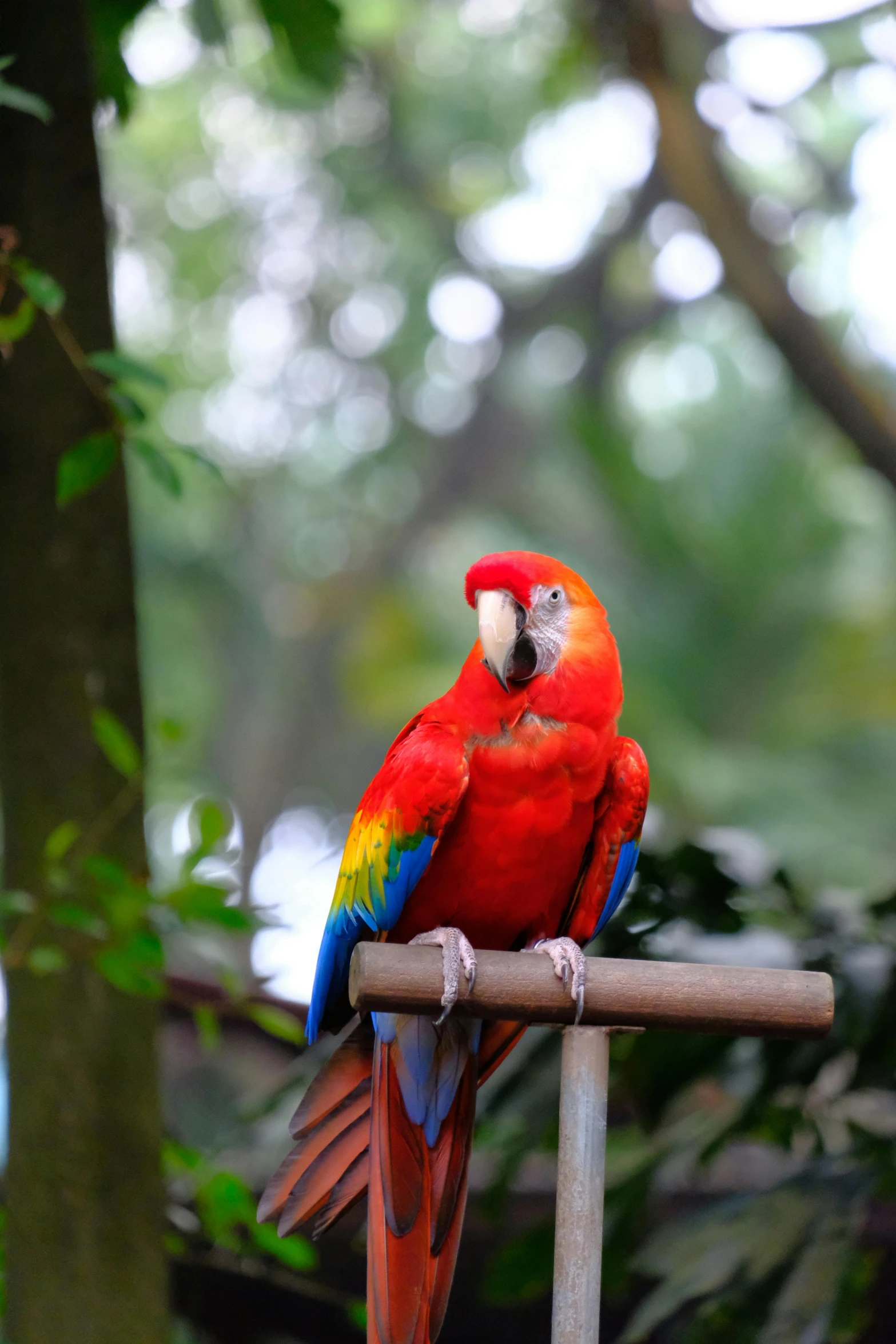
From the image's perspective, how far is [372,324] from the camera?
840 cm

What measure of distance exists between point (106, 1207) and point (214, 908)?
0.40 m

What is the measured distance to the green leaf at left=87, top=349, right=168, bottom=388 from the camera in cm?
110

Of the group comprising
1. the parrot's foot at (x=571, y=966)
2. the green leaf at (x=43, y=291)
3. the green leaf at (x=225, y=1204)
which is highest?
the green leaf at (x=43, y=291)

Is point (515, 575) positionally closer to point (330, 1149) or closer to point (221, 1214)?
point (330, 1149)

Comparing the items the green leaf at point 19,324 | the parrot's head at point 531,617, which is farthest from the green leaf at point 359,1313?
the green leaf at point 19,324

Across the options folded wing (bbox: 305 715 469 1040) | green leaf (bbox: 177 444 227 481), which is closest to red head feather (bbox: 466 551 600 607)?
folded wing (bbox: 305 715 469 1040)

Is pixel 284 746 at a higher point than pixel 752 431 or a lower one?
lower

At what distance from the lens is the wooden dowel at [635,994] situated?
3.06 ft

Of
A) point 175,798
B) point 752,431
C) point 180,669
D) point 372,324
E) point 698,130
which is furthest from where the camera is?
point 175,798

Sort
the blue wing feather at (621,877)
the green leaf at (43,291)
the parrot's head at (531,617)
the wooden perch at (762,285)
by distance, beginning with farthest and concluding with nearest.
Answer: the wooden perch at (762,285), the blue wing feather at (621,877), the parrot's head at (531,617), the green leaf at (43,291)

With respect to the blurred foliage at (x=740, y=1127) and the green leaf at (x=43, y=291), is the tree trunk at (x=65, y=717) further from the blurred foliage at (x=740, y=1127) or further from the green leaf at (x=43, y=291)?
the blurred foliage at (x=740, y=1127)

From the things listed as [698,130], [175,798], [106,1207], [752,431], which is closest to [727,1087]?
[106,1207]

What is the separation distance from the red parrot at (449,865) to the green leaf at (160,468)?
11.3 inches

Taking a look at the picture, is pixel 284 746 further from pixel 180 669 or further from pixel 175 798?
pixel 175 798
